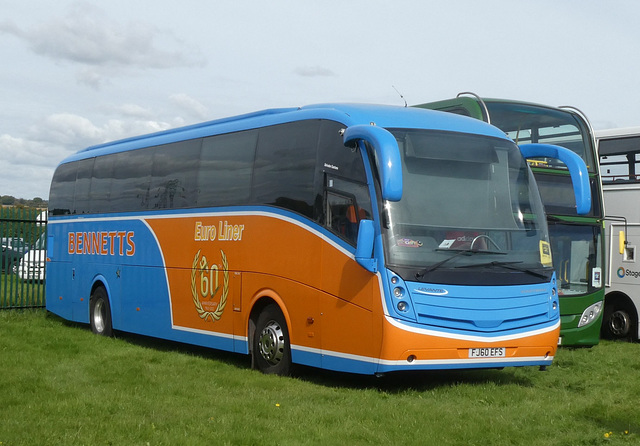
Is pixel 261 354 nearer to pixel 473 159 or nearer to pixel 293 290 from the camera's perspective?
pixel 293 290

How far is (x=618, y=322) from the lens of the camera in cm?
2012

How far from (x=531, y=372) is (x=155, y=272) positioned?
6.79 meters

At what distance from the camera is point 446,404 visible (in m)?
10.4

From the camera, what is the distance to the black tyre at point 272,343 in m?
13.0

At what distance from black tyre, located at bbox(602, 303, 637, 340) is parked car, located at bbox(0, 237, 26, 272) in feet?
42.3

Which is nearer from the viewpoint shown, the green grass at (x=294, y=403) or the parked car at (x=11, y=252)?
the green grass at (x=294, y=403)

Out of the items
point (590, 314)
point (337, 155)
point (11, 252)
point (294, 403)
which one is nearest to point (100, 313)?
point (11, 252)

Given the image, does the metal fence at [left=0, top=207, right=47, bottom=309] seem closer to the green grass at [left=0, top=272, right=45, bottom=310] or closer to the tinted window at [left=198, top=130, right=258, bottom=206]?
the green grass at [left=0, top=272, right=45, bottom=310]

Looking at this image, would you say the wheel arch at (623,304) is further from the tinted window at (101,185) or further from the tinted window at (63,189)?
the tinted window at (63,189)

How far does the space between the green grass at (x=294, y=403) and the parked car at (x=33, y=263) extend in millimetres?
7280

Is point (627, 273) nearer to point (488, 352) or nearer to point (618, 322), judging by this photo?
point (618, 322)

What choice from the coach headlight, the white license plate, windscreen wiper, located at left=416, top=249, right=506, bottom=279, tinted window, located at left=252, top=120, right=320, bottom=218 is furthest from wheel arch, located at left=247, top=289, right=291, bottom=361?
the coach headlight

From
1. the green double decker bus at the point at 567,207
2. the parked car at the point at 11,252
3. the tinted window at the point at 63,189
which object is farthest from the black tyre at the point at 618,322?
the parked car at the point at 11,252

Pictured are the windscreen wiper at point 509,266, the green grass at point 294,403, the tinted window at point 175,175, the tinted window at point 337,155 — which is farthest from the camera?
the tinted window at point 175,175
